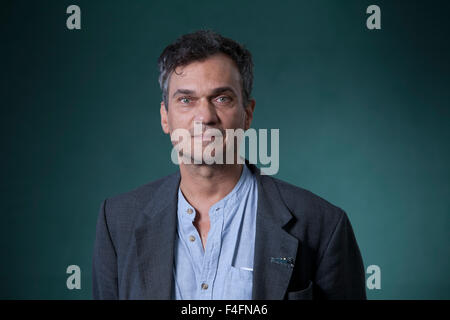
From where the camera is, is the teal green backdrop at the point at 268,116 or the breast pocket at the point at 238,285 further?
the teal green backdrop at the point at 268,116

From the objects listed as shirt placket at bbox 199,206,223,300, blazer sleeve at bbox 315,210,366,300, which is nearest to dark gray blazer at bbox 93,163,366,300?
blazer sleeve at bbox 315,210,366,300

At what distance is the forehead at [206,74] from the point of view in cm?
178

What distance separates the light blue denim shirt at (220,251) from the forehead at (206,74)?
1.35ft

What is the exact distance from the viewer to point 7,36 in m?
3.43

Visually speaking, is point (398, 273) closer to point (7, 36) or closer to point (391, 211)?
point (391, 211)

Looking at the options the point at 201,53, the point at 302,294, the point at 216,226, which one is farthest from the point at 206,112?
the point at 302,294

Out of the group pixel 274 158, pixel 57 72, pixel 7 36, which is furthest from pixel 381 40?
pixel 7 36

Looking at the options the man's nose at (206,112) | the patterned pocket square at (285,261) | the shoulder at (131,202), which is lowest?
the patterned pocket square at (285,261)

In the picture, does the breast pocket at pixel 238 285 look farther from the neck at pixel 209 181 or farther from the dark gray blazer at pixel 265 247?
the neck at pixel 209 181

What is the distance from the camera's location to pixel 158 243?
6.04ft

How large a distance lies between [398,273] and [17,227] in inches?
113

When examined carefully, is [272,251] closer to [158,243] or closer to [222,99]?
[158,243]

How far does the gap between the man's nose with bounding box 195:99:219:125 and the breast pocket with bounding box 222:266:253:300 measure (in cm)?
54

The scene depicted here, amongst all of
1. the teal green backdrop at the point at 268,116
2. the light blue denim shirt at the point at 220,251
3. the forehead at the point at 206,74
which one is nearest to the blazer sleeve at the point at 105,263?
the light blue denim shirt at the point at 220,251
